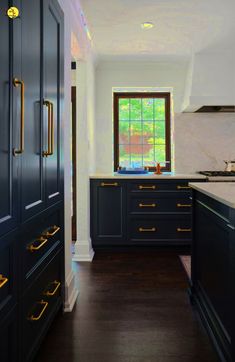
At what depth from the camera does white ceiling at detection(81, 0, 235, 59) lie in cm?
293

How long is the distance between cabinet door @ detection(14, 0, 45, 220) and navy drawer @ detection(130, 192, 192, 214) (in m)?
2.24

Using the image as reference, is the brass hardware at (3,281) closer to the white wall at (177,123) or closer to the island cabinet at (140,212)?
the island cabinet at (140,212)

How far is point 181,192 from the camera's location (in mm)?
3910

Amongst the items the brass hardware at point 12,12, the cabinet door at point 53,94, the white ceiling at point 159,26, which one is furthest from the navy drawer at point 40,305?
the white ceiling at point 159,26

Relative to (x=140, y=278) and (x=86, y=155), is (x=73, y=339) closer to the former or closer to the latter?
(x=140, y=278)

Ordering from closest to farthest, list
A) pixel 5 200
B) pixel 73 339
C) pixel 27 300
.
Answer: pixel 5 200
pixel 27 300
pixel 73 339

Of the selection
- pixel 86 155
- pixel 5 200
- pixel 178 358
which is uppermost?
pixel 86 155

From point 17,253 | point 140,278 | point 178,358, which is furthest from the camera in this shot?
point 140,278

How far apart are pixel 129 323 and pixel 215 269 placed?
709 millimetres

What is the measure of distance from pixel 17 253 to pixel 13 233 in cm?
11

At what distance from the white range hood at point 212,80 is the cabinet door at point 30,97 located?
2.79 m

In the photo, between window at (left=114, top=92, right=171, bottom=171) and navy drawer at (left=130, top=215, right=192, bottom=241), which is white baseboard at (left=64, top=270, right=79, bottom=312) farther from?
window at (left=114, top=92, right=171, bottom=171)

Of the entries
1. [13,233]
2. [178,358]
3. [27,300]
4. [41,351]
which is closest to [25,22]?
[13,233]

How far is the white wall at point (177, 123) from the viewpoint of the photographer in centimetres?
450
